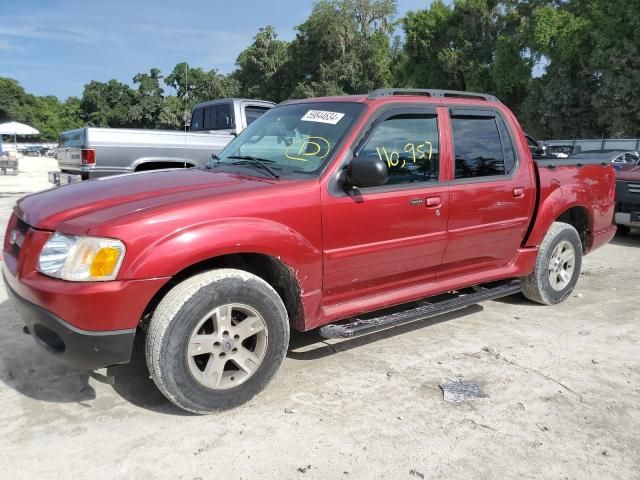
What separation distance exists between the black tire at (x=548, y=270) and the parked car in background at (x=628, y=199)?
375cm

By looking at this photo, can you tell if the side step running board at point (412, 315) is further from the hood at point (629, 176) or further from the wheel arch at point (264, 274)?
the hood at point (629, 176)

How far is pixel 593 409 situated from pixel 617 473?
Result: 629 millimetres

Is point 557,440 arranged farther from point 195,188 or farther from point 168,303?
point 195,188

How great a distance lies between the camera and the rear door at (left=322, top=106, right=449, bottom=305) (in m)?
3.41

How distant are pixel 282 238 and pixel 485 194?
1.85 metres

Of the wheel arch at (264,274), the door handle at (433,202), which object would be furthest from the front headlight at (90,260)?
the door handle at (433,202)

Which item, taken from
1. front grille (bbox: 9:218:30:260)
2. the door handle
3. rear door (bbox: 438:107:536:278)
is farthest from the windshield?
front grille (bbox: 9:218:30:260)

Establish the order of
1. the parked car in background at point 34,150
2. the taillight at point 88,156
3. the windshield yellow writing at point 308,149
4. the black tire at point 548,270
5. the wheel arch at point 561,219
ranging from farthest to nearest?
the parked car in background at point 34,150 < the taillight at point 88,156 < the black tire at point 548,270 < the wheel arch at point 561,219 < the windshield yellow writing at point 308,149

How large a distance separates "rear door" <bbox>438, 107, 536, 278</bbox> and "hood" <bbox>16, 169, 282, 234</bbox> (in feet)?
5.13

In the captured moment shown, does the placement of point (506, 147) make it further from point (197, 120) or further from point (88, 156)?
point (197, 120)

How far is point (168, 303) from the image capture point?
2.80 m

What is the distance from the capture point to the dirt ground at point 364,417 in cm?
260

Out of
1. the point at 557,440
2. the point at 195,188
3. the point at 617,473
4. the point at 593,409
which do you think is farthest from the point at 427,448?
the point at 195,188

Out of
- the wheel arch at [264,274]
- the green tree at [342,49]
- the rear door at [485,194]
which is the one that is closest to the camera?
the wheel arch at [264,274]
